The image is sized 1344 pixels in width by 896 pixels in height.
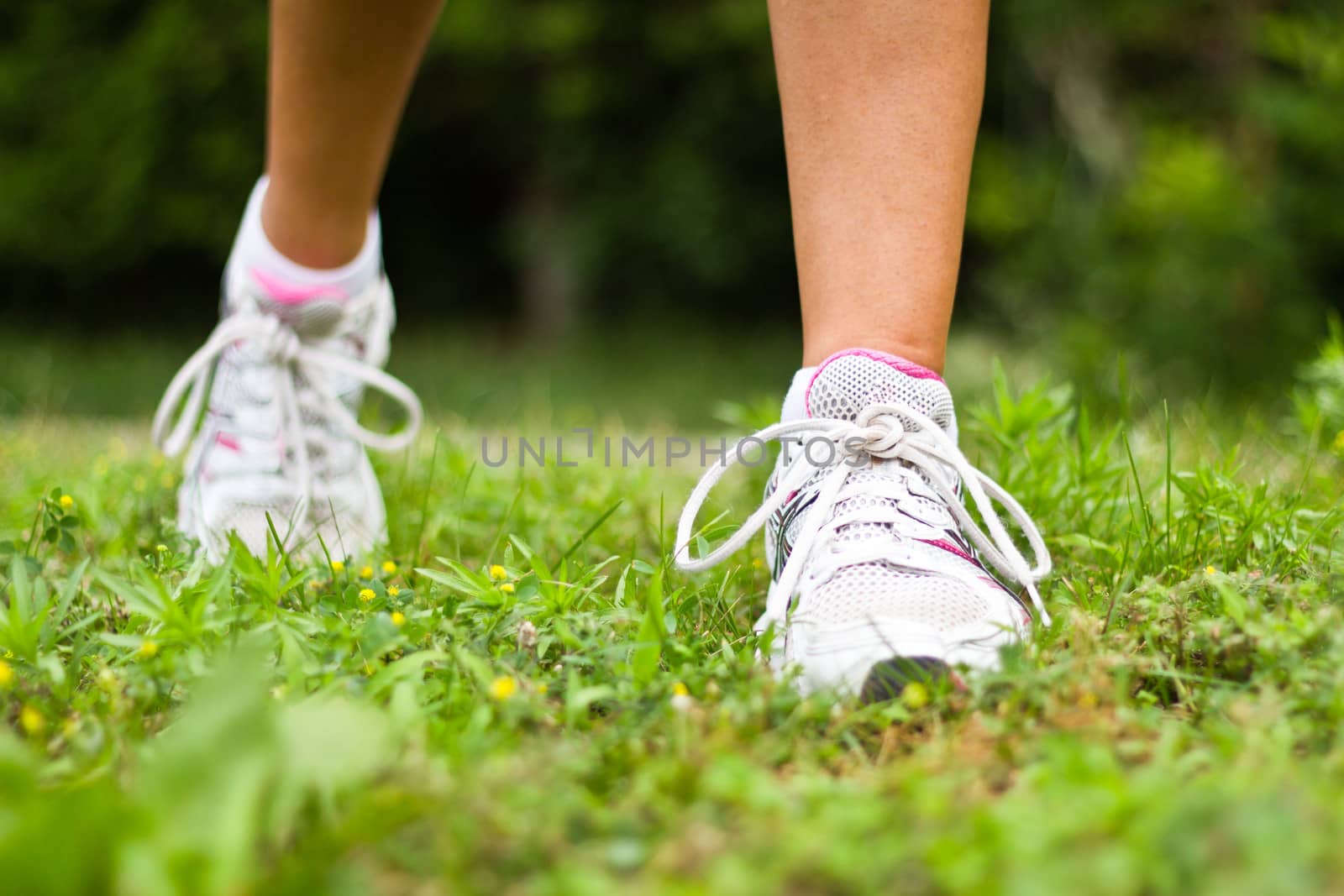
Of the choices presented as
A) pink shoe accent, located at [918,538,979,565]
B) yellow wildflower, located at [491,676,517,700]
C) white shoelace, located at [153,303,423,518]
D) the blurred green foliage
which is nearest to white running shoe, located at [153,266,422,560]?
white shoelace, located at [153,303,423,518]

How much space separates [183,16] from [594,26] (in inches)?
132

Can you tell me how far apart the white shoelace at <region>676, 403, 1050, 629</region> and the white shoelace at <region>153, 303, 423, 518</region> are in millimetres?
641

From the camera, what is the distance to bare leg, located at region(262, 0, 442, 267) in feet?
4.96

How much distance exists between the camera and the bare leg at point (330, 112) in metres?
1.51

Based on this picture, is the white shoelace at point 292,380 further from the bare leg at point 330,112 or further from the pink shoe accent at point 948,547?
the pink shoe accent at point 948,547

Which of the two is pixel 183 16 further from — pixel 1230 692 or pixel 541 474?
pixel 1230 692

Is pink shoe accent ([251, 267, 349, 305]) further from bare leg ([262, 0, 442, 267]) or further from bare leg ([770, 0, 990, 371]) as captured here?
bare leg ([770, 0, 990, 371])

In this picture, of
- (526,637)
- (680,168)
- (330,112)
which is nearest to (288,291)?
(330,112)

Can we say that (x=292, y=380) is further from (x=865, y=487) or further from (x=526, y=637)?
(x=865, y=487)

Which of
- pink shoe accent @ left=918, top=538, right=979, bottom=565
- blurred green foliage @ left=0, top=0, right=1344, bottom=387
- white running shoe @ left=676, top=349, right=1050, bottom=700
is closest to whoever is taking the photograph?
white running shoe @ left=676, top=349, right=1050, bottom=700

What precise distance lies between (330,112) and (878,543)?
1.01 m

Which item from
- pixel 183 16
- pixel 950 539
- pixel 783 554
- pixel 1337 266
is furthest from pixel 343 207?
pixel 183 16

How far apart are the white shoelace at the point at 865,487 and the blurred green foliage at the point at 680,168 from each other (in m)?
1.99

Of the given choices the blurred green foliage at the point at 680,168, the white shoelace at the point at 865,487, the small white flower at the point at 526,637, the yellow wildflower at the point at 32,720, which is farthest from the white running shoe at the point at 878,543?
the blurred green foliage at the point at 680,168
